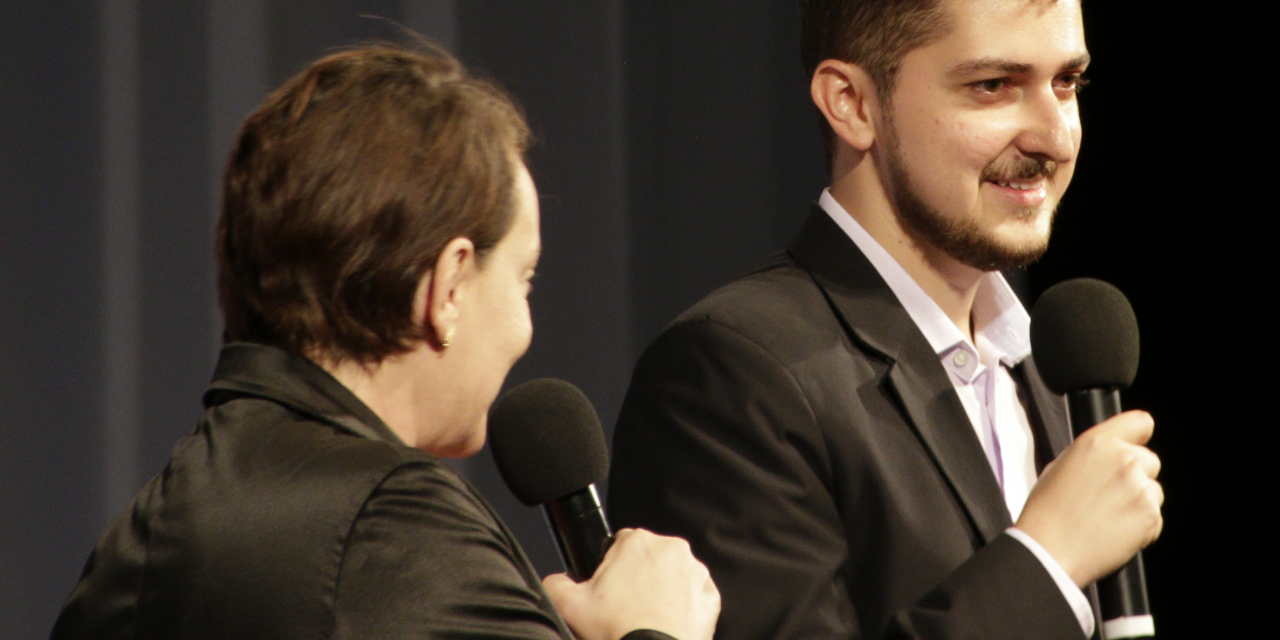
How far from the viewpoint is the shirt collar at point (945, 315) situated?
165 cm

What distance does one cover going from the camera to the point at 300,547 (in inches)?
37.3

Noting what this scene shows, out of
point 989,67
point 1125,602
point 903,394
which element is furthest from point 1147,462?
point 989,67

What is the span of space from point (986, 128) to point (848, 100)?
0.18m

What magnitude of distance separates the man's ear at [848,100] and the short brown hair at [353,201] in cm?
68

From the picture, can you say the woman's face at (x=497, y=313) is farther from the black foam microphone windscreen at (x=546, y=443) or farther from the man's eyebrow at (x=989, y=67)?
the man's eyebrow at (x=989, y=67)

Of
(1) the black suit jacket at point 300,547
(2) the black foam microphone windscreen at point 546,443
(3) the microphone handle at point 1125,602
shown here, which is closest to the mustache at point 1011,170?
(3) the microphone handle at point 1125,602

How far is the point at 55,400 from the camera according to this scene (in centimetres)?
221

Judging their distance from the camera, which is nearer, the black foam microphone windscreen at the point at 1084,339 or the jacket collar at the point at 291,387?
the jacket collar at the point at 291,387

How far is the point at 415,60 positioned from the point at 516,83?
1.58 m

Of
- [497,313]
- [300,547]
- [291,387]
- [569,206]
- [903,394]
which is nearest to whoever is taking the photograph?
[300,547]

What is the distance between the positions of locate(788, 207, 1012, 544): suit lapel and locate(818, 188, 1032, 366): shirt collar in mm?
17

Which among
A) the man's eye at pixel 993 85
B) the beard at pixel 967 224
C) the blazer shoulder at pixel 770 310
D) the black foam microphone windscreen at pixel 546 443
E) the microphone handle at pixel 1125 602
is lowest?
the microphone handle at pixel 1125 602

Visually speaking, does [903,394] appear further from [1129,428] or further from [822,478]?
[1129,428]

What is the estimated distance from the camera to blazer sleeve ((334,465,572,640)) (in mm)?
947
